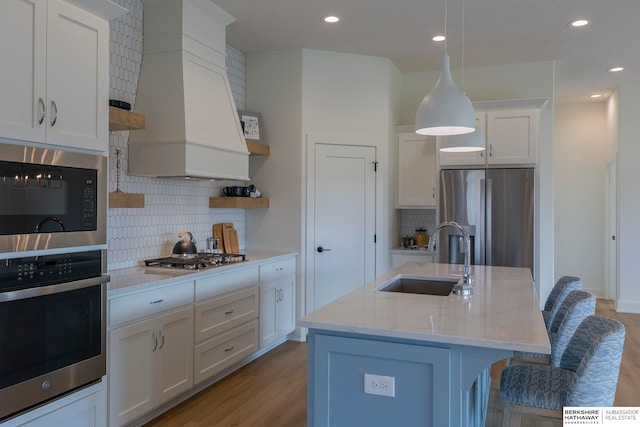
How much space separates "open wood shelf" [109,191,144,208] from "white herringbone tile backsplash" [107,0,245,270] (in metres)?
0.19

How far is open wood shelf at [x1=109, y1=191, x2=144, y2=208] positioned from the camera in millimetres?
3178

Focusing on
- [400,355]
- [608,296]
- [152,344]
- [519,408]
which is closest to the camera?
[400,355]

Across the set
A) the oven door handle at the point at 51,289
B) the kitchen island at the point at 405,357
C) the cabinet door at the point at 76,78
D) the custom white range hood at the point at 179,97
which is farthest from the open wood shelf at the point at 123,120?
the kitchen island at the point at 405,357

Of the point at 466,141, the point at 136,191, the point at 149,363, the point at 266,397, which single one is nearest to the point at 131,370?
the point at 149,363

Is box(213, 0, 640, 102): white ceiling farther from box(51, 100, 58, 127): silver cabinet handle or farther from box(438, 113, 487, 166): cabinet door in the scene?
box(51, 100, 58, 127): silver cabinet handle

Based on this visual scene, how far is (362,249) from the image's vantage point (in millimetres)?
5215

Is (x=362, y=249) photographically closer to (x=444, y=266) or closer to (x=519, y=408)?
(x=444, y=266)

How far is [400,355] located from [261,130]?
3559 millimetres

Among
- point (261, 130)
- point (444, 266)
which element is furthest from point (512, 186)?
point (261, 130)

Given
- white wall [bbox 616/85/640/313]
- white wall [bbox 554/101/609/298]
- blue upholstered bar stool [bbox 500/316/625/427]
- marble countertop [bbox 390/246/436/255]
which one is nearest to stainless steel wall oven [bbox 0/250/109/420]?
blue upholstered bar stool [bbox 500/316/625/427]

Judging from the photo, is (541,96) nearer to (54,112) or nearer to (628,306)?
(628,306)

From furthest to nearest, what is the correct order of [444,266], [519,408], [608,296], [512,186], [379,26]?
[608,296]
[512,186]
[379,26]
[444,266]
[519,408]

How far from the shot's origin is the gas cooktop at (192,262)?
11.4ft

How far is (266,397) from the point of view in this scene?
3.53 metres
